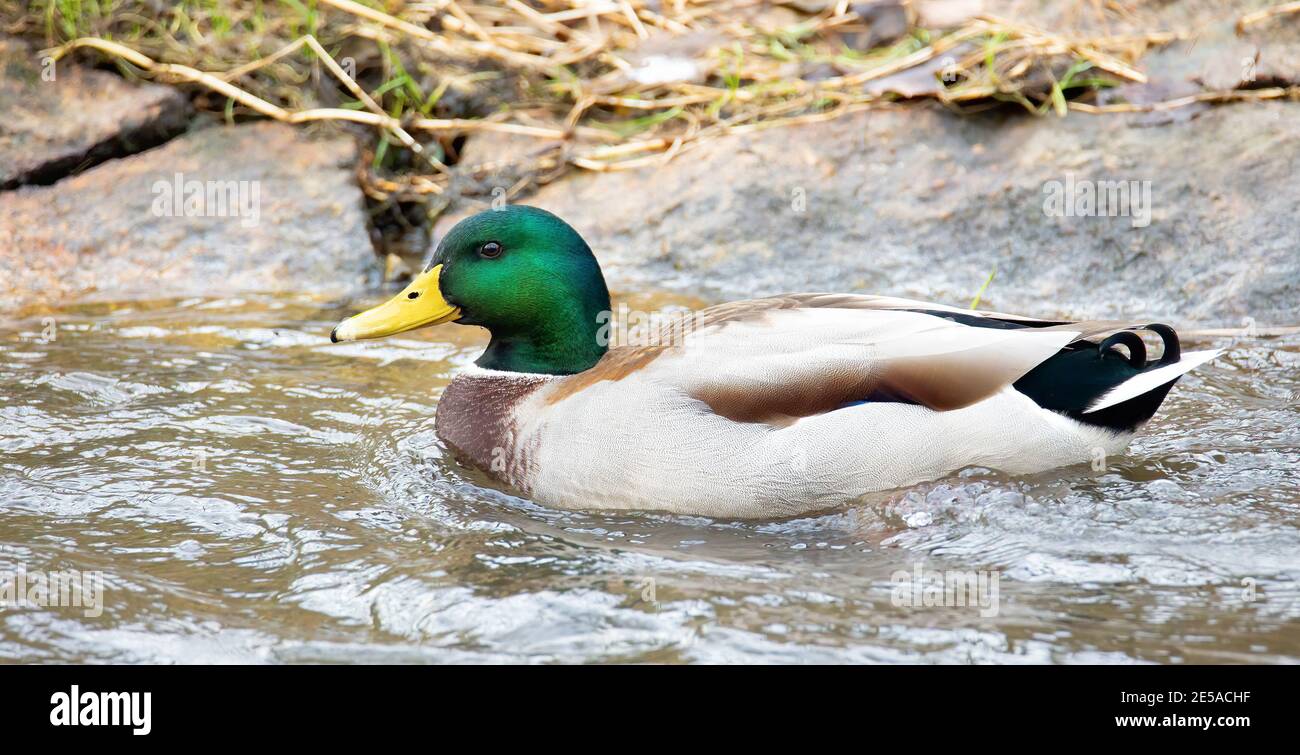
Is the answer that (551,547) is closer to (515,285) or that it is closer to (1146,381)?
(515,285)

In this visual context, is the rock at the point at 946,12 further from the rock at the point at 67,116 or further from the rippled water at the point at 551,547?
the rock at the point at 67,116

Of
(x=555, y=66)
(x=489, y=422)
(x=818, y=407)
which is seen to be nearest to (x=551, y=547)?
(x=489, y=422)

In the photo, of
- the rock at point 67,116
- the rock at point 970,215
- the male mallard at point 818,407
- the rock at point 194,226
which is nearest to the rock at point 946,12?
the rock at point 970,215

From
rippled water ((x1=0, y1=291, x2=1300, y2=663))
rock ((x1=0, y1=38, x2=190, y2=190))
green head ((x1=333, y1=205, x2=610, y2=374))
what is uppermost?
rock ((x1=0, y1=38, x2=190, y2=190))

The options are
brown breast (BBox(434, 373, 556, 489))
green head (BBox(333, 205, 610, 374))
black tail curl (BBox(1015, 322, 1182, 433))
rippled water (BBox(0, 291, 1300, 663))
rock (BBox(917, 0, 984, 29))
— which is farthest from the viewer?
rock (BBox(917, 0, 984, 29))

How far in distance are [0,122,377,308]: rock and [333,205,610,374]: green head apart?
2.06 meters

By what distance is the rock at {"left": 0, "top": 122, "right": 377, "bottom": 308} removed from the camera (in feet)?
21.0

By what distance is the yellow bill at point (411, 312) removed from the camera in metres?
4.36

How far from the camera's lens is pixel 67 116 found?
6875 millimetres

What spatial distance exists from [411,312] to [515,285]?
0.33 meters

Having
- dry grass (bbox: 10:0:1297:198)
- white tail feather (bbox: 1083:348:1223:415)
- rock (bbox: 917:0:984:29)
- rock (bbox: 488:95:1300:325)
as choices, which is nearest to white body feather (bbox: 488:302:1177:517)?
white tail feather (bbox: 1083:348:1223:415)

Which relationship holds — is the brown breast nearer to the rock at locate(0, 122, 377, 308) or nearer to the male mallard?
the male mallard
